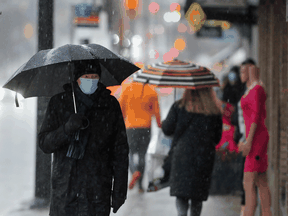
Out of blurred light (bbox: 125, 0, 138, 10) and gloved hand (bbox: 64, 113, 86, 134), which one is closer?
gloved hand (bbox: 64, 113, 86, 134)

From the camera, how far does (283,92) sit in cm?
611

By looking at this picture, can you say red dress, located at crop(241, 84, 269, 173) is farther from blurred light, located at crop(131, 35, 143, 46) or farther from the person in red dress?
blurred light, located at crop(131, 35, 143, 46)

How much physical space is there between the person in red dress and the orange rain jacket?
6.60ft

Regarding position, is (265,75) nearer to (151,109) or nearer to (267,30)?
(267,30)

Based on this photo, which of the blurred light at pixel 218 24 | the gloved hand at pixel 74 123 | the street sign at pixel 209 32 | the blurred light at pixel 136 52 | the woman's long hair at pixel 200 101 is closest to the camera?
the gloved hand at pixel 74 123

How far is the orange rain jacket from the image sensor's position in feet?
21.5

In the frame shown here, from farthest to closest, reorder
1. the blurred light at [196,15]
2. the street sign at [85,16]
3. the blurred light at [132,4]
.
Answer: the blurred light at [132,4], the blurred light at [196,15], the street sign at [85,16]

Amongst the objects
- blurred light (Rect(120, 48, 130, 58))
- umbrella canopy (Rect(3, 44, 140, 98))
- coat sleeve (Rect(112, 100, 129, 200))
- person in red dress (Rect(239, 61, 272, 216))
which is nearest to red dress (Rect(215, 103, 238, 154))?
person in red dress (Rect(239, 61, 272, 216))

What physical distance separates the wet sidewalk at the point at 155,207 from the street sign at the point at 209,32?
19.6 ft

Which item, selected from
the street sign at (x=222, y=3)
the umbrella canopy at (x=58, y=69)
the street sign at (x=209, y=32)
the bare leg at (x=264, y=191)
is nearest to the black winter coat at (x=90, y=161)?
the umbrella canopy at (x=58, y=69)

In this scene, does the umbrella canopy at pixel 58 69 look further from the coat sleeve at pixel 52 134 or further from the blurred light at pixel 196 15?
the blurred light at pixel 196 15

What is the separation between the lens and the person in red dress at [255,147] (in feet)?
15.4

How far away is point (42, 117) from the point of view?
5746 millimetres

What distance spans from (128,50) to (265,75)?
33.1 metres
